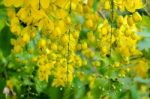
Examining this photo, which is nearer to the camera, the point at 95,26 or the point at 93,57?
the point at 95,26

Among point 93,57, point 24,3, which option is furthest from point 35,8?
point 93,57

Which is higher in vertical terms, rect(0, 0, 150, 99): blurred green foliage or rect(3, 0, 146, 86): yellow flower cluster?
rect(3, 0, 146, 86): yellow flower cluster

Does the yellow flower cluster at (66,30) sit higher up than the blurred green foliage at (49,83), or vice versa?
the yellow flower cluster at (66,30)

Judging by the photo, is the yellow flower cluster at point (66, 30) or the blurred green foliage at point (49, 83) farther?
the blurred green foliage at point (49, 83)

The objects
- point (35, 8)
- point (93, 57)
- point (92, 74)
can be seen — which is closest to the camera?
point (35, 8)

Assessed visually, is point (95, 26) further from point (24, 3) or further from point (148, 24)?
point (148, 24)

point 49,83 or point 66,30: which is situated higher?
point 66,30

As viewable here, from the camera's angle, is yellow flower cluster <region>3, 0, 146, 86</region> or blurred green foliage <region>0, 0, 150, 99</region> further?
blurred green foliage <region>0, 0, 150, 99</region>

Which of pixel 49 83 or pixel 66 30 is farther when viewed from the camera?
pixel 49 83
